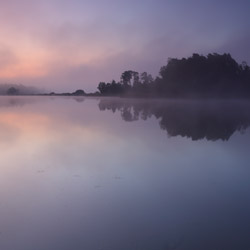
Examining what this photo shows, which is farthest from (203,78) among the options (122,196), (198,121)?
(122,196)

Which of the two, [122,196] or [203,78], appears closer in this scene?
[122,196]

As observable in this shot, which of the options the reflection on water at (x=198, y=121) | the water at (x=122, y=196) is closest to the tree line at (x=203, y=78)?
the reflection on water at (x=198, y=121)

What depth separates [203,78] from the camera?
68.2 m

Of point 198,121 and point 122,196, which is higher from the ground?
point 198,121

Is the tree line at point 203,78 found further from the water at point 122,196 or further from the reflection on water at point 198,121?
the water at point 122,196

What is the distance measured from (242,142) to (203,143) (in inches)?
65.3

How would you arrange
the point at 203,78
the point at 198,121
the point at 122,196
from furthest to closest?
1. the point at 203,78
2. the point at 198,121
3. the point at 122,196

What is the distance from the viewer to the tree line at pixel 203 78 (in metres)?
68.6

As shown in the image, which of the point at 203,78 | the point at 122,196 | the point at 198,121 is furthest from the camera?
the point at 203,78

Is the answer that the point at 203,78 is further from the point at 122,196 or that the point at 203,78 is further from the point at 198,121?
the point at 122,196

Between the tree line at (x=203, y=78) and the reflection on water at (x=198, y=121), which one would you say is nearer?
the reflection on water at (x=198, y=121)

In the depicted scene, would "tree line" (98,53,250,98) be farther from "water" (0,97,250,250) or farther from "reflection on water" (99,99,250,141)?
"water" (0,97,250,250)

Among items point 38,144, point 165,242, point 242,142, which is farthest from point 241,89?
point 165,242

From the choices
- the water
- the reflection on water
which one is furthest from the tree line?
the water
